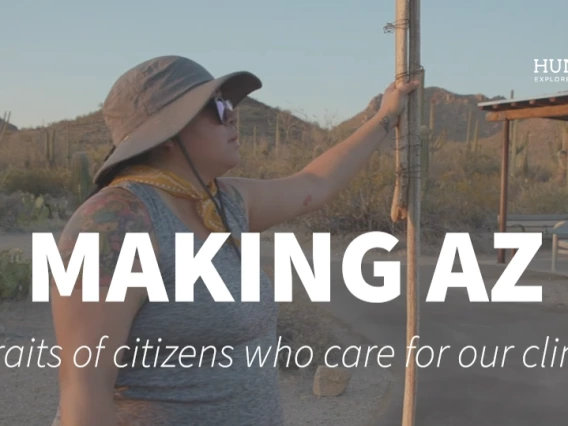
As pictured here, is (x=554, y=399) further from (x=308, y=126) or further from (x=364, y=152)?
(x=308, y=126)

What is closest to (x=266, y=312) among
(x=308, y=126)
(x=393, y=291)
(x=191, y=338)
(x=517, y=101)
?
(x=191, y=338)

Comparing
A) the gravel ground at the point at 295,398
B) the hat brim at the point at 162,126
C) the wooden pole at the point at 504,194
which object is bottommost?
the gravel ground at the point at 295,398

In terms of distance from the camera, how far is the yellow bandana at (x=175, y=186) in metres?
1.89

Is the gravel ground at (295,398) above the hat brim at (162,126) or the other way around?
the other way around

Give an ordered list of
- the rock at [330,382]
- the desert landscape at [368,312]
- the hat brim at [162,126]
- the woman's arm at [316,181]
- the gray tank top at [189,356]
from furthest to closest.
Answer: the rock at [330,382]
the desert landscape at [368,312]
the woman's arm at [316,181]
the hat brim at [162,126]
the gray tank top at [189,356]

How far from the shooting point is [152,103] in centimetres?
196

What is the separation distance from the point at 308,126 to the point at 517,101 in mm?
9326

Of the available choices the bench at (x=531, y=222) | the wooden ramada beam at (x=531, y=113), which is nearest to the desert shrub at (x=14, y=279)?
the wooden ramada beam at (x=531, y=113)

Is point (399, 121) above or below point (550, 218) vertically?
above

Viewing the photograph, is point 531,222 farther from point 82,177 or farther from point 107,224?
point 107,224

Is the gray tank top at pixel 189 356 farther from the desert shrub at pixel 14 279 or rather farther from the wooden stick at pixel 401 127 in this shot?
the desert shrub at pixel 14 279

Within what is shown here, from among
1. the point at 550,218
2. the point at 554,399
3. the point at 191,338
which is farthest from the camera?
the point at 550,218

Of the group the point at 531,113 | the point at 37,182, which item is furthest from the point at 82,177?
the point at 531,113

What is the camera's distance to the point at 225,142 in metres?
2.06
